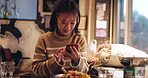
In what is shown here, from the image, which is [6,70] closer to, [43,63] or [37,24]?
[43,63]

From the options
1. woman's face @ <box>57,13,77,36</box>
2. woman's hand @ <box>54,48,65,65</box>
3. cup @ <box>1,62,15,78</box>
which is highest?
woman's face @ <box>57,13,77,36</box>

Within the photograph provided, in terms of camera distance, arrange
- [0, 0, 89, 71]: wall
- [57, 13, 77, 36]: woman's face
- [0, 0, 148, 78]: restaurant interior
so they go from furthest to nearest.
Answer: [0, 0, 89, 71]: wall, [0, 0, 148, 78]: restaurant interior, [57, 13, 77, 36]: woman's face

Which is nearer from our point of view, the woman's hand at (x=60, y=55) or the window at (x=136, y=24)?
the woman's hand at (x=60, y=55)

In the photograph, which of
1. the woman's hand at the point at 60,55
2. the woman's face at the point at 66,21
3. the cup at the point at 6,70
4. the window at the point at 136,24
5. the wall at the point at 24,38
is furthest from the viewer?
the wall at the point at 24,38

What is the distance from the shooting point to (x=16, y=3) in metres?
4.49

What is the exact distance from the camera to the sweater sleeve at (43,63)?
5.48 ft

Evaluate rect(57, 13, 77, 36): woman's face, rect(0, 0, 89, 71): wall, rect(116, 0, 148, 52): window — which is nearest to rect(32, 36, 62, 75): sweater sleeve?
rect(57, 13, 77, 36): woman's face

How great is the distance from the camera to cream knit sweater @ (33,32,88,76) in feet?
5.49

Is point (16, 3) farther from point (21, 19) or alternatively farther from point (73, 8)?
point (73, 8)

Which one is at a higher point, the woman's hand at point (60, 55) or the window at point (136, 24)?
the window at point (136, 24)

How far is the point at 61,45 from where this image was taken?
195 centimetres

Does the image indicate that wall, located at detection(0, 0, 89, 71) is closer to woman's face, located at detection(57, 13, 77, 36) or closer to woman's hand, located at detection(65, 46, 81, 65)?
woman's face, located at detection(57, 13, 77, 36)

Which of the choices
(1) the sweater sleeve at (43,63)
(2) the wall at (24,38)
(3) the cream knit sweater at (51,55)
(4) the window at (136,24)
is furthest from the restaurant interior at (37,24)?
(1) the sweater sleeve at (43,63)

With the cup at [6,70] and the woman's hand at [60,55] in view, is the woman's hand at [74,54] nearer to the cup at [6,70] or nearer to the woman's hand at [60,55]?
the woman's hand at [60,55]
